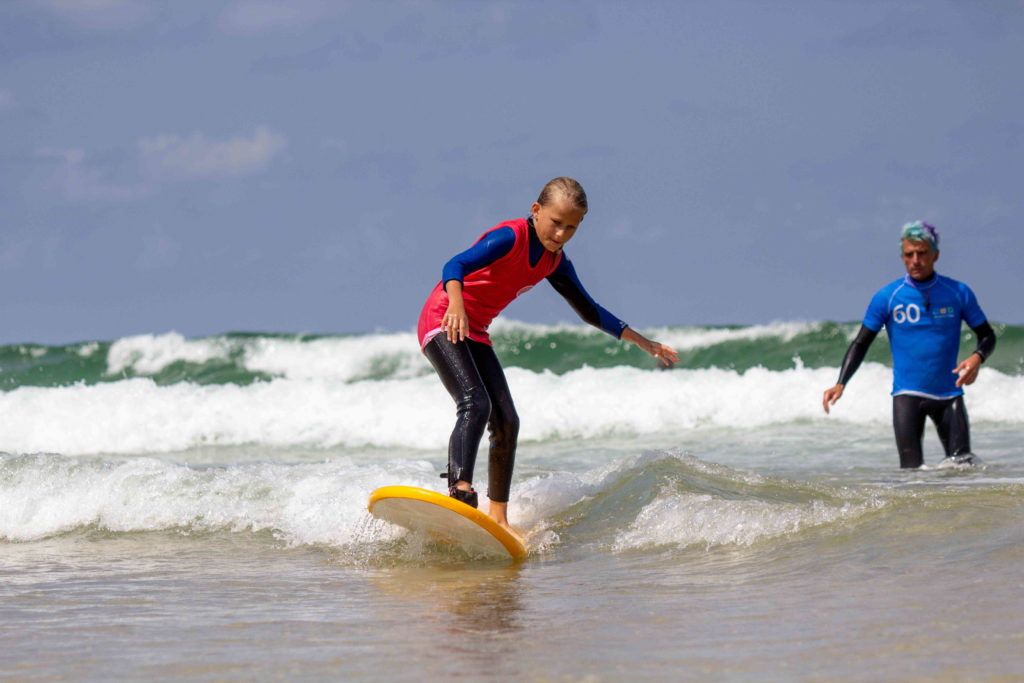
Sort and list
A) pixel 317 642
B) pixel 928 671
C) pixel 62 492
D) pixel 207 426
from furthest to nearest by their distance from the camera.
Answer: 1. pixel 207 426
2. pixel 62 492
3. pixel 317 642
4. pixel 928 671

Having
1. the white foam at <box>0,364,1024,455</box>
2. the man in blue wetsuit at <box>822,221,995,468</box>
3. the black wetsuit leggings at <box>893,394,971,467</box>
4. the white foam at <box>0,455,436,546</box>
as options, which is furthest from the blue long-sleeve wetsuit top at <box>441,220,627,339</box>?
the white foam at <box>0,364,1024,455</box>

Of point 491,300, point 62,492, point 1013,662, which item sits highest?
point 491,300

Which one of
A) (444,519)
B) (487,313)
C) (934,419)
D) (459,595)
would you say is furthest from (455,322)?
(934,419)

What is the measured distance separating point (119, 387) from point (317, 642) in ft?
49.2

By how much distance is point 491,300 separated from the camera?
18.1 ft

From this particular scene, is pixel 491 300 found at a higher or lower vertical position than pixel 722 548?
higher

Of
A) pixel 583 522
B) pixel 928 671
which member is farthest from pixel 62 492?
pixel 928 671

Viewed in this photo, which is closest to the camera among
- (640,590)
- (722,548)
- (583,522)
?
(640,590)

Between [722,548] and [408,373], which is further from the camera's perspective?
[408,373]

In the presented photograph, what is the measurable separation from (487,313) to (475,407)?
1.65 ft

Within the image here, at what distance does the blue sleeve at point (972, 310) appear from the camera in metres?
7.45

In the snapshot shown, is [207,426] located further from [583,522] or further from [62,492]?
[583,522]

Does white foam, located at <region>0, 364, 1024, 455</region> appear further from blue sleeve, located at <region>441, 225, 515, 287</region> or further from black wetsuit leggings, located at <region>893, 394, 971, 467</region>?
blue sleeve, located at <region>441, 225, 515, 287</region>

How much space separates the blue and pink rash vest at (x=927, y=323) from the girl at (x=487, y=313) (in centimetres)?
285
